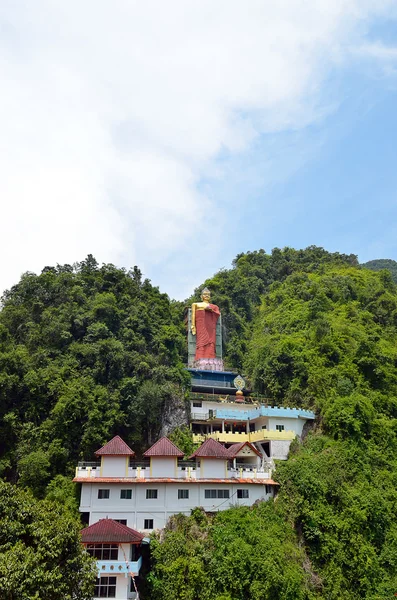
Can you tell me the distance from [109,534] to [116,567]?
1.31 meters

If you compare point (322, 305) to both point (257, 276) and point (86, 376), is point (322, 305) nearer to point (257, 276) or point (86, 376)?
point (257, 276)

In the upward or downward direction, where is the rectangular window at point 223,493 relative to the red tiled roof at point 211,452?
downward

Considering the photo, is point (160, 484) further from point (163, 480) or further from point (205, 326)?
point (205, 326)

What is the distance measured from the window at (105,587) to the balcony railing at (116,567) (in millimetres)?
479

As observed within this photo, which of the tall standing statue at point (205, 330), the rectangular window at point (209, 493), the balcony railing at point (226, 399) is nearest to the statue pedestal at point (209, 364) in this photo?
the tall standing statue at point (205, 330)

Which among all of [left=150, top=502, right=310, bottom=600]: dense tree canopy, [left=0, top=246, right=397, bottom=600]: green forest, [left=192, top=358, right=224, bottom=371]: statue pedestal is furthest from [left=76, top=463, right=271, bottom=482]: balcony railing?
[left=192, top=358, right=224, bottom=371]: statue pedestal

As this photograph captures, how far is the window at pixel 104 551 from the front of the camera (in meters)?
21.8

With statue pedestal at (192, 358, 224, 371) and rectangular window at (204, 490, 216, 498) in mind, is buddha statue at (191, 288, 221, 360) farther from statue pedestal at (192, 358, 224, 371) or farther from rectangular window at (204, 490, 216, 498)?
rectangular window at (204, 490, 216, 498)

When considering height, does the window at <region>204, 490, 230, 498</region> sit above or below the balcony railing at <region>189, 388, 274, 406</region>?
below

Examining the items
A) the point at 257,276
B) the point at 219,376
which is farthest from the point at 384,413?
the point at 257,276

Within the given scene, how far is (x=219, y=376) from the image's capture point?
4119 cm

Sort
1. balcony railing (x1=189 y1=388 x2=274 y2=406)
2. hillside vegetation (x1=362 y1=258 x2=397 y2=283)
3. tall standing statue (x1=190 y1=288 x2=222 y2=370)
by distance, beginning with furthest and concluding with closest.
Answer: hillside vegetation (x1=362 y1=258 x2=397 y2=283) → tall standing statue (x1=190 y1=288 x2=222 y2=370) → balcony railing (x1=189 y1=388 x2=274 y2=406)

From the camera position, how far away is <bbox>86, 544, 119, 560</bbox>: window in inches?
857

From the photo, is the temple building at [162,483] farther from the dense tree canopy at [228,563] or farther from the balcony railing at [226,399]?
the balcony railing at [226,399]
